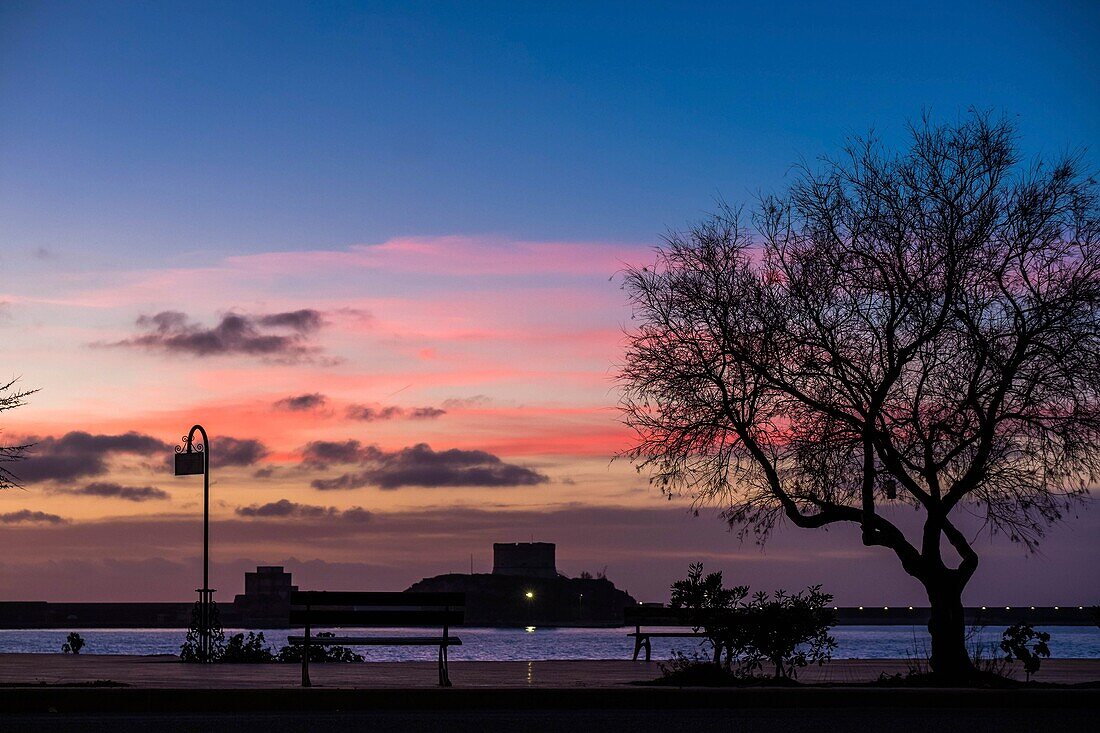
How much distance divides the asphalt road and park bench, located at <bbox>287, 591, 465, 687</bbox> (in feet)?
10.2

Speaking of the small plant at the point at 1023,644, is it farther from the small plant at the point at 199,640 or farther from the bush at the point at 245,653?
the small plant at the point at 199,640

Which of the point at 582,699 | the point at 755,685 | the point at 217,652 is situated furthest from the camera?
the point at 217,652

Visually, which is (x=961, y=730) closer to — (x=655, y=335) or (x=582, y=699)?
(x=582, y=699)

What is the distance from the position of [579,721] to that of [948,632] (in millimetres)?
7420

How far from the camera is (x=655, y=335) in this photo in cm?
1994

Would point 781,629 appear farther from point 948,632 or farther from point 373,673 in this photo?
point 373,673

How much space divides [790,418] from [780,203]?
3.31 meters

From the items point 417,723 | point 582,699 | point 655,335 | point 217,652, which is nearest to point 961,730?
point 582,699

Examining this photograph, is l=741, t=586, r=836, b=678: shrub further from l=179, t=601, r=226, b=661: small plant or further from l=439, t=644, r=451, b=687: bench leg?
l=179, t=601, r=226, b=661: small plant

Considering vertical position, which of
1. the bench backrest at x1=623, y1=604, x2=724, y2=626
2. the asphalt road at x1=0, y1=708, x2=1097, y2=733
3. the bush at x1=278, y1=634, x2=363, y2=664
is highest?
the bench backrest at x1=623, y1=604, x2=724, y2=626

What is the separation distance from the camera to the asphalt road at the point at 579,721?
41.1 feet

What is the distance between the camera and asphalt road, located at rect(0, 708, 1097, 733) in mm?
12539

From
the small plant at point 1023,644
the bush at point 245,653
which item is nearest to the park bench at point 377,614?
the small plant at point 1023,644

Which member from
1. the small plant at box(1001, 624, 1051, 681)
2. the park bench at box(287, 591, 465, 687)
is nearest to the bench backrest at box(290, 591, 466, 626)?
the park bench at box(287, 591, 465, 687)
